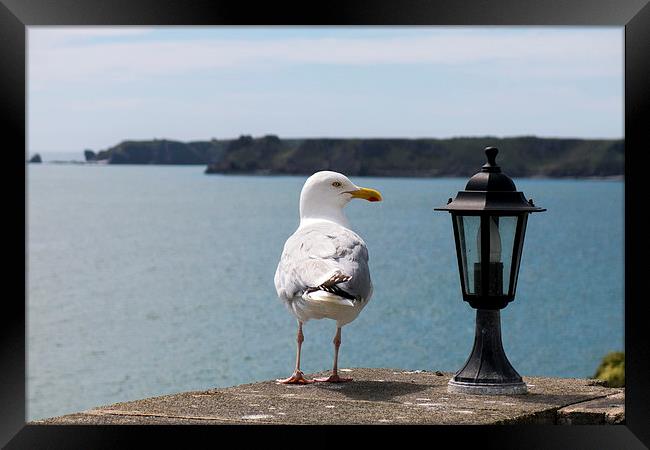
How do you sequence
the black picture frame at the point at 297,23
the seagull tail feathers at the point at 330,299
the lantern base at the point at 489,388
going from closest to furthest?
1. the black picture frame at the point at 297,23
2. the seagull tail feathers at the point at 330,299
3. the lantern base at the point at 489,388

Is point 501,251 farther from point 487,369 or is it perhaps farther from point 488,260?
point 487,369

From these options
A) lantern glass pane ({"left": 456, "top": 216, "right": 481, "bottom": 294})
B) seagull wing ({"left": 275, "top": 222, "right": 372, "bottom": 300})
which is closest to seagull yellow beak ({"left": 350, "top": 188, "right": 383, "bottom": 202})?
seagull wing ({"left": 275, "top": 222, "right": 372, "bottom": 300})

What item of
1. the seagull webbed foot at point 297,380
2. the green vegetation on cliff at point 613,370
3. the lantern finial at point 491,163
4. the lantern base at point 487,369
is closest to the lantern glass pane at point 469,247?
the lantern base at point 487,369

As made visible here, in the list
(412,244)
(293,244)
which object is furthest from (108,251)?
(293,244)

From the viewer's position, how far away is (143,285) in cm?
5528

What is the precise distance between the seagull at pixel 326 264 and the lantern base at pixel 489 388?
2.85ft

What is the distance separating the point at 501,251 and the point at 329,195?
1.43 m

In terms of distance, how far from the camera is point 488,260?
8570mm

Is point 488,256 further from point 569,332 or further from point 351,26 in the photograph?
point 569,332

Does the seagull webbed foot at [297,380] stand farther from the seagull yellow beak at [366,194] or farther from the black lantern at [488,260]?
the seagull yellow beak at [366,194]

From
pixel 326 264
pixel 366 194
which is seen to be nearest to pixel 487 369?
pixel 326 264

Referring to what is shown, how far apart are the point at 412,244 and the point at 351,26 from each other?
64.4 m

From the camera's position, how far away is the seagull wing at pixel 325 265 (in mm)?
8297

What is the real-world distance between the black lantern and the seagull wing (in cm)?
69
